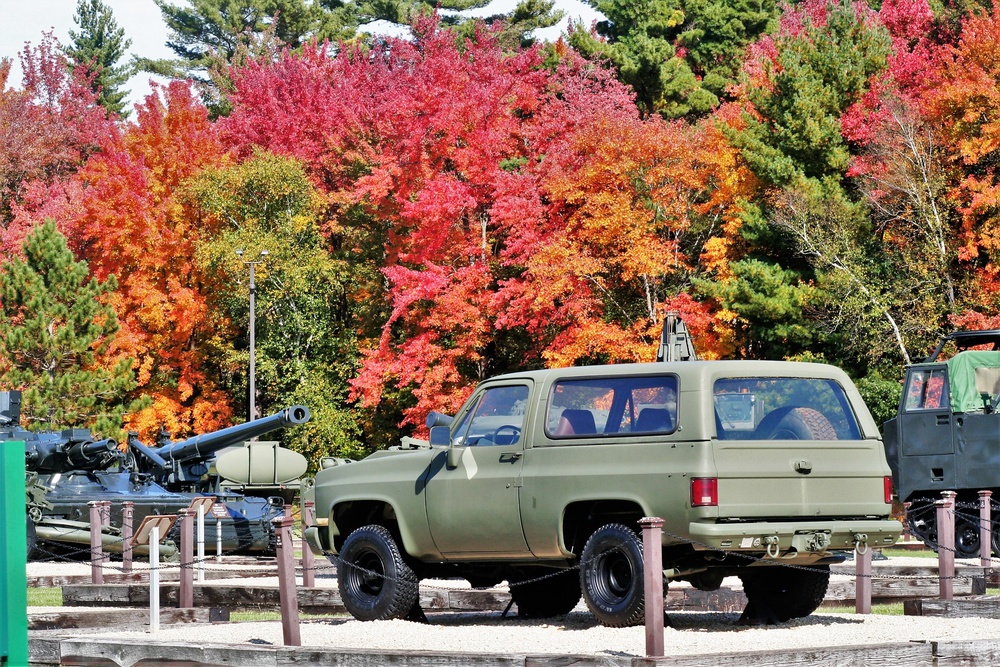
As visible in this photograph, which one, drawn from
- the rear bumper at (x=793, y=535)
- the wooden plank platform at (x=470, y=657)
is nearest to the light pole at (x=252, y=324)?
the wooden plank platform at (x=470, y=657)

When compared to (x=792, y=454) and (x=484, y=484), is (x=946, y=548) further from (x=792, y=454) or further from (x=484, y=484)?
(x=484, y=484)

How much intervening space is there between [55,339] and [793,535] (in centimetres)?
3526

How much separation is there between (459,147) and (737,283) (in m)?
9.81

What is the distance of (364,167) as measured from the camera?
4944cm

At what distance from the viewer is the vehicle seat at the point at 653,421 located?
11195 mm

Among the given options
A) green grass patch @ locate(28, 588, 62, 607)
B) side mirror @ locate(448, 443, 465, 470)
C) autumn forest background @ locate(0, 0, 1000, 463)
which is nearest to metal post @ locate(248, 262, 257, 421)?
autumn forest background @ locate(0, 0, 1000, 463)

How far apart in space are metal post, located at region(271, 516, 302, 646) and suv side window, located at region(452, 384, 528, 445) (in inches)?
70.4

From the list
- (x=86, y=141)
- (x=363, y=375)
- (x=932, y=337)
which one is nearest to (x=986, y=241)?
(x=932, y=337)

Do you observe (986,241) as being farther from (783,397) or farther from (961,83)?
(783,397)

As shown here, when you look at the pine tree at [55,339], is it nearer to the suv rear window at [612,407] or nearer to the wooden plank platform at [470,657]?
the wooden plank platform at [470,657]

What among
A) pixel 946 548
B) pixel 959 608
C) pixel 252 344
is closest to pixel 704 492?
pixel 959 608

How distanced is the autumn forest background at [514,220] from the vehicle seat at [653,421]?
2448cm

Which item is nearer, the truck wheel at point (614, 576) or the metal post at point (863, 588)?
the truck wheel at point (614, 576)

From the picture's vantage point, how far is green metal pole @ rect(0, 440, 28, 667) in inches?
226
